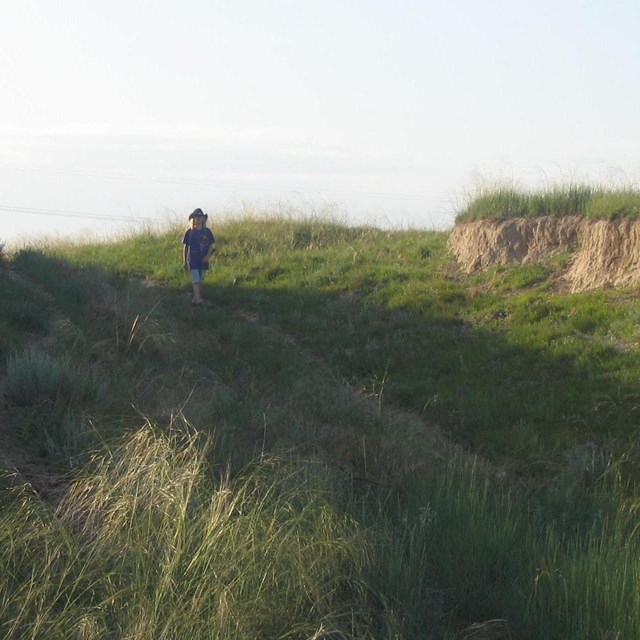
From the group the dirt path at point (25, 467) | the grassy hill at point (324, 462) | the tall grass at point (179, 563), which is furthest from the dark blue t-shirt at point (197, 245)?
the tall grass at point (179, 563)

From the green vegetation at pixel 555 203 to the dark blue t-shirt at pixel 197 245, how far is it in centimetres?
506

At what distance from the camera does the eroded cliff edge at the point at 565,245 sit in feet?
51.2

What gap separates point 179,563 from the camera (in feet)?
18.0

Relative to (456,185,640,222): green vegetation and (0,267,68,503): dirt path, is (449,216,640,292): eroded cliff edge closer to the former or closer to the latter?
(456,185,640,222): green vegetation

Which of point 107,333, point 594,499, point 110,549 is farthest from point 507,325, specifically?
point 110,549

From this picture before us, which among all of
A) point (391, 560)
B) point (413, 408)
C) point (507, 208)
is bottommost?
point (413, 408)

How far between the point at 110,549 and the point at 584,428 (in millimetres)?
6842

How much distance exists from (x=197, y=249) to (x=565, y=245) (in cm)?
652

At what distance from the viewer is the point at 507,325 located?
1516 centimetres

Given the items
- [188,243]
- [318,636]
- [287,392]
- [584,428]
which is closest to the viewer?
[318,636]

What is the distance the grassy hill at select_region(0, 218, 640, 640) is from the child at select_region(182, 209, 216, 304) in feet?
2.47

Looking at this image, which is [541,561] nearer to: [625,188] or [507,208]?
[625,188]

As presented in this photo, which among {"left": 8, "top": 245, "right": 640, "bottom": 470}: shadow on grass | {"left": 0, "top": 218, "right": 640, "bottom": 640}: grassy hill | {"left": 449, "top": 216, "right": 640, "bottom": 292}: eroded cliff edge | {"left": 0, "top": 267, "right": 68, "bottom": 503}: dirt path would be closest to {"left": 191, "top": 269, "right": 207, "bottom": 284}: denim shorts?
{"left": 8, "top": 245, "right": 640, "bottom": 470}: shadow on grass

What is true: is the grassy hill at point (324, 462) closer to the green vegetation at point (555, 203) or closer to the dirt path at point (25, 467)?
the dirt path at point (25, 467)
